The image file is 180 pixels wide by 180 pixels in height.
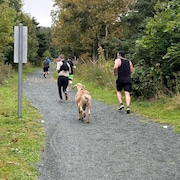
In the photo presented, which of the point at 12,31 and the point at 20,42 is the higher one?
the point at 12,31

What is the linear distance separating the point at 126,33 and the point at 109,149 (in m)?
26.4

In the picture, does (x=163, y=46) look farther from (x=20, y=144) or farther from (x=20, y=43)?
(x=20, y=144)

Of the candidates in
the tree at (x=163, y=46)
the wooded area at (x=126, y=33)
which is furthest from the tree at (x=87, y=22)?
the tree at (x=163, y=46)

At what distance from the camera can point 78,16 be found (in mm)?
39781

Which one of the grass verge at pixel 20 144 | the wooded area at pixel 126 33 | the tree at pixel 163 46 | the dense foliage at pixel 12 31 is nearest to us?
the grass verge at pixel 20 144

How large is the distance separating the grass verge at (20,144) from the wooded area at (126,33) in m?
4.72

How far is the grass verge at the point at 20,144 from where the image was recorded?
18.9 feet

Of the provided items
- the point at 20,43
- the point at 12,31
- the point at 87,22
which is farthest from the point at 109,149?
the point at 87,22

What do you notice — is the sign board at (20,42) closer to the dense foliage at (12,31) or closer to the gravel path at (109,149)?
the gravel path at (109,149)

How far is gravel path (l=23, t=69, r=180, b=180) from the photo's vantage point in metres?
5.85

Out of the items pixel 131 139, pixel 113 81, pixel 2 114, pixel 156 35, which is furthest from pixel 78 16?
pixel 131 139

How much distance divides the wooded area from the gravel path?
2639 millimetres

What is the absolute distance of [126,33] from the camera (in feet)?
108

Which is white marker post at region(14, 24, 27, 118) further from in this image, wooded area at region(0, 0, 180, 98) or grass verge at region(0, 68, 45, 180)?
wooded area at region(0, 0, 180, 98)
